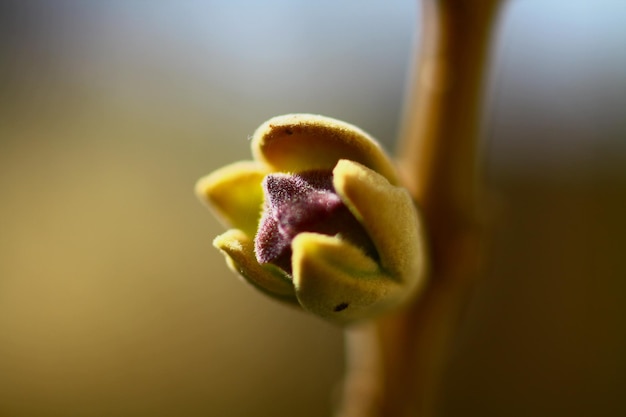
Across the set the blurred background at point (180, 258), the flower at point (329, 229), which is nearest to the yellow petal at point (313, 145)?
the flower at point (329, 229)

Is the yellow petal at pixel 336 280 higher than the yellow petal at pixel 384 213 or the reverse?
the reverse

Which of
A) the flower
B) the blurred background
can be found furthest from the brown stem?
the blurred background

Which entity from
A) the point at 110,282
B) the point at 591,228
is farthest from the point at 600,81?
the point at 110,282

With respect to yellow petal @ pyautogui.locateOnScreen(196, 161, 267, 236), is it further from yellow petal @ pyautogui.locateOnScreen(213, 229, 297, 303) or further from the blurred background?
the blurred background

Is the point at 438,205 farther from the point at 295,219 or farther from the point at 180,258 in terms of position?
the point at 180,258

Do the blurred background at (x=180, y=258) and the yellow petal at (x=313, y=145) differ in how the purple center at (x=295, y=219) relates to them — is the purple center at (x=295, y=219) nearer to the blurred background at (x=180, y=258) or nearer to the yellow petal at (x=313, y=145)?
the yellow petal at (x=313, y=145)

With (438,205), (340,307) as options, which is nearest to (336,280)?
(340,307)

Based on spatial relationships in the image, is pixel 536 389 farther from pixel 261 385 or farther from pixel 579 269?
pixel 261 385
